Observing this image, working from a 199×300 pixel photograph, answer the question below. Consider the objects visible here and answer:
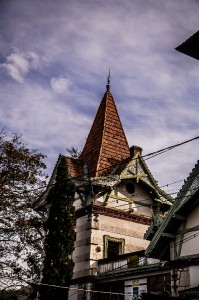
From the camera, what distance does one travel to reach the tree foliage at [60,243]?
66.2ft

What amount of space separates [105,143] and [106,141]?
9.8 inches

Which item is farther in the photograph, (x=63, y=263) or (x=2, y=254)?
(x=2, y=254)

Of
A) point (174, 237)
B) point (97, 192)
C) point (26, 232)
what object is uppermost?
point (97, 192)

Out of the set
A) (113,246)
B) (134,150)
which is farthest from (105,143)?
(113,246)

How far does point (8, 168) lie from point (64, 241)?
250 inches

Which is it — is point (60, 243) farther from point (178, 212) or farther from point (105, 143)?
point (105, 143)

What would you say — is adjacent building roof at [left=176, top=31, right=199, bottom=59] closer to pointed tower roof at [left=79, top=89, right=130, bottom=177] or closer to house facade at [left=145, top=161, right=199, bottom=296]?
house facade at [left=145, top=161, right=199, bottom=296]

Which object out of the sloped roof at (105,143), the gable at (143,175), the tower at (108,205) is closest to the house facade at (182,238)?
the tower at (108,205)

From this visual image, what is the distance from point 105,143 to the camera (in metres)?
28.3

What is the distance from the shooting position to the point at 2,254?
80.2 ft

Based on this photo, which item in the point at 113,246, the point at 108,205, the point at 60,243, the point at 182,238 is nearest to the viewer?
the point at 182,238

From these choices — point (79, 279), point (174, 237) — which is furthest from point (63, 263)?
point (174, 237)

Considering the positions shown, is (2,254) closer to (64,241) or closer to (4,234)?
(4,234)

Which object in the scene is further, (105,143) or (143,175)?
(105,143)
